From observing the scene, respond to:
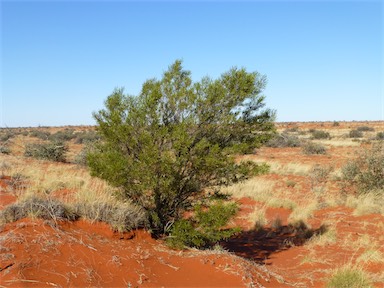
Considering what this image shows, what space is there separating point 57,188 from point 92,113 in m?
4.27

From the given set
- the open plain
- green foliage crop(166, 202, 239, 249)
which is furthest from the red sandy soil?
green foliage crop(166, 202, 239, 249)

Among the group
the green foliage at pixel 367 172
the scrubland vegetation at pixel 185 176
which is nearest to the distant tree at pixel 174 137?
the scrubland vegetation at pixel 185 176

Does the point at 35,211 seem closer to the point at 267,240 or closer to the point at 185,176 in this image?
the point at 185,176

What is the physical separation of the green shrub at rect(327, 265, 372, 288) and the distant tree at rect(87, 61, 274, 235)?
259 cm

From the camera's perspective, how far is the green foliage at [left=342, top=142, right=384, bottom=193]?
13938mm

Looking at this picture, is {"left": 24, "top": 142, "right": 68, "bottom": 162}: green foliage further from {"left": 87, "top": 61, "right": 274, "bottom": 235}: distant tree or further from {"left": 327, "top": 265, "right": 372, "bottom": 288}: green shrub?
{"left": 327, "top": 265, "right": 372, "bottom": 288}: green shrub

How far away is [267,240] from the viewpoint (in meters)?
10.8

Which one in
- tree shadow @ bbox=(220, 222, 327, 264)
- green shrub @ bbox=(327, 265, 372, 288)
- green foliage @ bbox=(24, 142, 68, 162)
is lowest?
tree shadow @ bbox=(220, 222, 327, 264)

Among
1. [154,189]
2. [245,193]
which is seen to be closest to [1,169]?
[154,189]

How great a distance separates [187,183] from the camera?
7656mm

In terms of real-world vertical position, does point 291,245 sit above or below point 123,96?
below

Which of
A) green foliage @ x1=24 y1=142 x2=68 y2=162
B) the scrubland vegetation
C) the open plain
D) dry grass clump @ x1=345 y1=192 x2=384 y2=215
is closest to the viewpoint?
the open plain

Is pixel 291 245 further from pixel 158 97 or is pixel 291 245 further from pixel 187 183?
pixel 158 97

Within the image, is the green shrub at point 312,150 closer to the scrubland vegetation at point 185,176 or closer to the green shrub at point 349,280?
the scrubland vegetation at point 185,176
